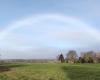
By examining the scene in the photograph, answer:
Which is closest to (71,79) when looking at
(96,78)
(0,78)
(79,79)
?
(79,79)

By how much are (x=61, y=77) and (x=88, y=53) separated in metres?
40.7

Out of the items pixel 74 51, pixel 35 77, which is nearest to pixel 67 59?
pixel 74 51

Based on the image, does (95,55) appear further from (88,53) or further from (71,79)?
(71,79)

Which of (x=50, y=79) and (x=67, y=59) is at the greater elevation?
(x=67, y=59)

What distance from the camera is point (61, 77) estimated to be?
3095 cm

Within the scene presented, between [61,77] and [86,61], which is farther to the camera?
[86,61]

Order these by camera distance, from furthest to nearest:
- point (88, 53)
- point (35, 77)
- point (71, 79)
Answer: point (88, 53) → point (35, 77) → point (71, 79)

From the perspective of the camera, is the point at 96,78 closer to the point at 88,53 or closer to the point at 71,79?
the point at 71,79

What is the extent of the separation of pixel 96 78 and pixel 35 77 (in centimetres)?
661

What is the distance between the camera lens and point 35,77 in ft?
104

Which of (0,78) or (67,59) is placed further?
(67,59)

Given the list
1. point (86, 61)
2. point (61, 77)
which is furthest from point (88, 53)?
point (61, 77)

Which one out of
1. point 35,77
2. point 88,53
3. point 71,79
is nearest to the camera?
point 71,79

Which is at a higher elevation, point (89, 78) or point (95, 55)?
point (95, 55)
